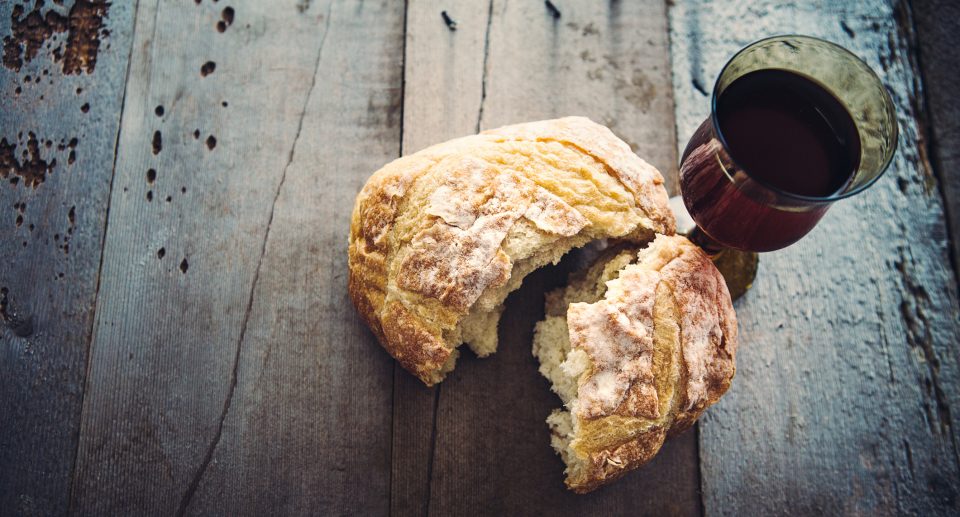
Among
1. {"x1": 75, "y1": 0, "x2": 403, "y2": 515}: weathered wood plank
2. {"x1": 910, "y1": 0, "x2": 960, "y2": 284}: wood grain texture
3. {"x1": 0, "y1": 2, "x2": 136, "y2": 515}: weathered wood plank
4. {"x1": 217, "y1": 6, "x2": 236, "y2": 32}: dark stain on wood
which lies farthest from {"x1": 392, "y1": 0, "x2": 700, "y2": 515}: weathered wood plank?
{"x1": 0, "y1": 2, "x2": 136, "y2": 515}: weathered wood plank

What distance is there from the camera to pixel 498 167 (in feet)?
5.84

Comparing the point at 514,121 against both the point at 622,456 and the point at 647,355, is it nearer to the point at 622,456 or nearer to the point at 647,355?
the point at 647,355

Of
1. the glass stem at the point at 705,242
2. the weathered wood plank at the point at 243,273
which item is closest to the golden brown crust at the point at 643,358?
the glass stem at the point at 705,242

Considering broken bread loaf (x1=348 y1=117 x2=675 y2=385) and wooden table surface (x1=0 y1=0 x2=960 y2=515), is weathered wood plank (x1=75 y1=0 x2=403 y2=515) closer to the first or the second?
wooden table surface (x1=0 y1=0 x2=960 y2=515)

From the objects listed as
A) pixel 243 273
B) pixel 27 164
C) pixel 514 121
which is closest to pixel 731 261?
pixel 514 121

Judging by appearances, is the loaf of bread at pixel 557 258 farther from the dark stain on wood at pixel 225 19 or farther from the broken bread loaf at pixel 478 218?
the dark stain on wood at pixel 225 19

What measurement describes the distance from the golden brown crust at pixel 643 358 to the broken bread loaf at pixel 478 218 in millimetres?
199

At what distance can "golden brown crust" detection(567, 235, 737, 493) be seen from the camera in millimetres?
1662

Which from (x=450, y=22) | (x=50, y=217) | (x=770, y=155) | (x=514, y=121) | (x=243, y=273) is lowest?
(x=243, y=273)

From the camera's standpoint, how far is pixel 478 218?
1.73m

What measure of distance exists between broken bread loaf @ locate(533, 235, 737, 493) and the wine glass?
7.1 inches

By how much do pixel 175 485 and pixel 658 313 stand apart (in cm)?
194

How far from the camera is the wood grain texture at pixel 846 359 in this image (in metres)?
2.17

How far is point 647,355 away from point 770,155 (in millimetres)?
714
